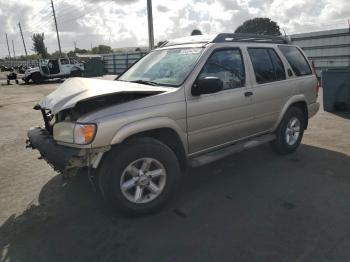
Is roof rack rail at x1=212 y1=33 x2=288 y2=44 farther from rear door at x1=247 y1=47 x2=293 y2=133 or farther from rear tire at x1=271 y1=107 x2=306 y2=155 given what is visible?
rear tire at x1=271 y1=107 x2=306 y2=155

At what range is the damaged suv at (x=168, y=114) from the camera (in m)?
3.28

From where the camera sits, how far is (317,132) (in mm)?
6844

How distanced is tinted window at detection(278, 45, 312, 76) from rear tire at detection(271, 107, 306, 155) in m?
0.64

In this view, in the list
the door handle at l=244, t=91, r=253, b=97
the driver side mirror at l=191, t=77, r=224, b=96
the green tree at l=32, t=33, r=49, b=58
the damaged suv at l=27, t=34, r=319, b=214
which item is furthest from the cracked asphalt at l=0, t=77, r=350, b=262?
the green tree at l=32, t=33, r=49, b=58

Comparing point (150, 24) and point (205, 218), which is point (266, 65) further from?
point (150, 24)

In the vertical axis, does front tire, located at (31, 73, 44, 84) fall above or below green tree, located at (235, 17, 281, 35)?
below

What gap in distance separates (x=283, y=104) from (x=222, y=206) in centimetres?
219

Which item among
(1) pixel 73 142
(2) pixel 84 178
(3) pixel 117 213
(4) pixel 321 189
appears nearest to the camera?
(1) pixel 73 142

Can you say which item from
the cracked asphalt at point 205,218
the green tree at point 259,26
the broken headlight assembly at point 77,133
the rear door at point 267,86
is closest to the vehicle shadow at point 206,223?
the cracked asphalt at point 205,218

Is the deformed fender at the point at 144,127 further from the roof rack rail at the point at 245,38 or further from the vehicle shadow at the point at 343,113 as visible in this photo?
the vehicle shadow at the point at 343,113

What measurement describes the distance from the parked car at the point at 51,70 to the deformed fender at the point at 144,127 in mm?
26021

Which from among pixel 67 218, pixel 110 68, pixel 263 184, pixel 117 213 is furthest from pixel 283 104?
pixel 110 68

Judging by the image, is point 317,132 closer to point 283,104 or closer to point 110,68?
point 283,104

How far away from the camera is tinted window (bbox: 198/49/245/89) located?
4.09 meters
